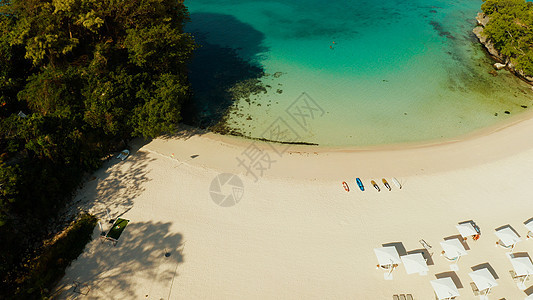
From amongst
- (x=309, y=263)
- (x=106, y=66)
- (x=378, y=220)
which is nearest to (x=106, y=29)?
(x=106, y=66)

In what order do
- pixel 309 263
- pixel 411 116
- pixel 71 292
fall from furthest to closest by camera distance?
pixel 411 116 < pixel 309 263 < pixel 71 292

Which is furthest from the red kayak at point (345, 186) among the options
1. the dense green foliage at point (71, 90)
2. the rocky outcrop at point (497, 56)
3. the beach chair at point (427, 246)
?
the rocky outcrop at point (497, 56)

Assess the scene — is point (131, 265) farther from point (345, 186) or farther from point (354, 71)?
point (354, 71)

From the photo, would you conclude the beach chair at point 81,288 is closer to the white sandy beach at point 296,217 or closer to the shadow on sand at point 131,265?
the shadow on sand at point 131,265

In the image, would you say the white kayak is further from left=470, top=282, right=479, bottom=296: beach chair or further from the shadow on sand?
the shadow on sand

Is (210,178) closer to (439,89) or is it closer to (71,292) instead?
(71,292)

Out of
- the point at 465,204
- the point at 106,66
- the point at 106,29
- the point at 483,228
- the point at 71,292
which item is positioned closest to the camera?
the point at 71,292

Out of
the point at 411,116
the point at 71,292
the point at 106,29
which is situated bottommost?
the point at 71,292

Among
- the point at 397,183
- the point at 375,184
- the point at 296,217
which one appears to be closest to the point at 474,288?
the point at 397,183
